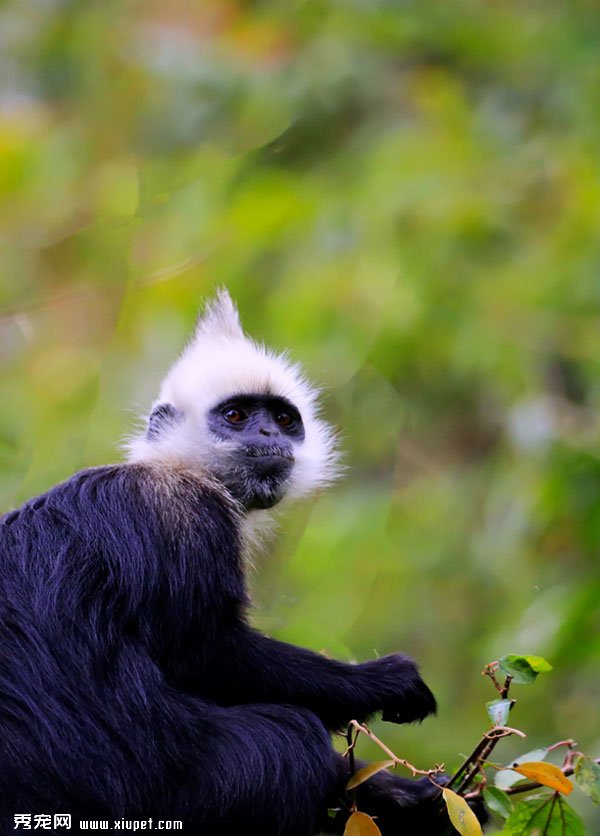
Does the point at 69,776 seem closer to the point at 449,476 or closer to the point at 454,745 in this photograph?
the point at 454,745

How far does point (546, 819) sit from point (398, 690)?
805 mm

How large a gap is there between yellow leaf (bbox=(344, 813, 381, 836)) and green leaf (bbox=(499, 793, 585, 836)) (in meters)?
0.39

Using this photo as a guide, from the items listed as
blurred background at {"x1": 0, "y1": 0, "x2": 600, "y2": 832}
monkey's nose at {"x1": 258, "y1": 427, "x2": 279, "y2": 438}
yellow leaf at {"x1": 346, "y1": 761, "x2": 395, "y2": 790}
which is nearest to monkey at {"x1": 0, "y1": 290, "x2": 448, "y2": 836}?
yellow leaf at {"x1": 346, "y1": 761, "x2": 395, "y2": 790}

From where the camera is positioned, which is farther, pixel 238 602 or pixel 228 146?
pixel 228 146

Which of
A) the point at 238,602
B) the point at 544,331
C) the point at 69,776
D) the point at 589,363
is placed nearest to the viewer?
the point at 69,776

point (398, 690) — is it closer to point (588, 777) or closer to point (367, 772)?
point (367, 772)

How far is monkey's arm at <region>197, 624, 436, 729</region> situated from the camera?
3.71m

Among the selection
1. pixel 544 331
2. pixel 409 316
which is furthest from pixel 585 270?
pixel 409 316

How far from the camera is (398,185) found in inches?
291

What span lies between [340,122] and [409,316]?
8.80 ft

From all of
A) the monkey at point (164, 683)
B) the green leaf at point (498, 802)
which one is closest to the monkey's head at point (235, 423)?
the monkey at point (164, 683)

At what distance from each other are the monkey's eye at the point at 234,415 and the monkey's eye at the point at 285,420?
145 millimetres

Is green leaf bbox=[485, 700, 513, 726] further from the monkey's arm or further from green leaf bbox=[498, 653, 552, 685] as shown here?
the monkey's arm

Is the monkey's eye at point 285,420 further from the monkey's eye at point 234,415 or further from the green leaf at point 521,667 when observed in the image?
the green leaf at point 521,667
